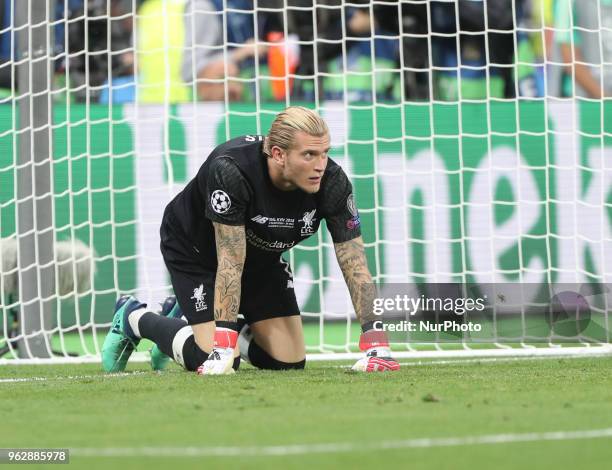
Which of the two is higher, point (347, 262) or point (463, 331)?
point (347, 262)

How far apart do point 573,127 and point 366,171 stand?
5.26ft

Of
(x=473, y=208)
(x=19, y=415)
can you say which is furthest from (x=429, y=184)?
(x=19, y=415)

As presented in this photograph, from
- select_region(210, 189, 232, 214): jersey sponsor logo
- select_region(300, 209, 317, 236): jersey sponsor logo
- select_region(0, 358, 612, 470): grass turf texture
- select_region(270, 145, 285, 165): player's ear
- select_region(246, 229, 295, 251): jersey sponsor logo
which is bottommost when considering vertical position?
select_region(0, 358, 612, 470): grass turf texture

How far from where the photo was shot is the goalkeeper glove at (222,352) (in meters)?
5.18

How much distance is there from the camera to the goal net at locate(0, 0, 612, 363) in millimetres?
8562

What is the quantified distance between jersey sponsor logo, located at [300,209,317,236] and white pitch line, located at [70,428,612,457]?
2.25 m

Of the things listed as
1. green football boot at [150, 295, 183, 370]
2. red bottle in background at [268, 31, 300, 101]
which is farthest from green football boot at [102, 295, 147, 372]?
red bottle in background at [268, 31, 300, 101]

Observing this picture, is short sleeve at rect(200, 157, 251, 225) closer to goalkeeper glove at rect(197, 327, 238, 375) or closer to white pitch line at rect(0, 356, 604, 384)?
goalkeeper glove at rect(197, 327, 238, 375)

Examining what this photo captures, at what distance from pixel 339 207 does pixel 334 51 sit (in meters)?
4.33

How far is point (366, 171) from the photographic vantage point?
884 centimetres

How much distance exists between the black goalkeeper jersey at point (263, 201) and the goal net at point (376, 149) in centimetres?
294

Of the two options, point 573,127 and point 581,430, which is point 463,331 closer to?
point 573,127

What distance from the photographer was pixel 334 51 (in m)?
9.48

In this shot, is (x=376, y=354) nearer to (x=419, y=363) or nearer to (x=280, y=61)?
(x=419, y=363)
